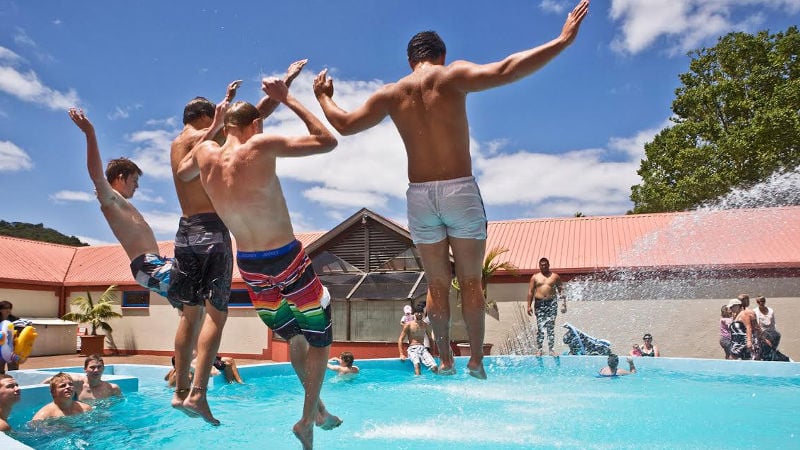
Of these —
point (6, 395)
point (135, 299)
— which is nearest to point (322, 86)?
point (6, 395)

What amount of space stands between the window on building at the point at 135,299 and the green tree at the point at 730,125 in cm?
2267

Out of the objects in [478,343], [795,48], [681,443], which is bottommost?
[681,443]

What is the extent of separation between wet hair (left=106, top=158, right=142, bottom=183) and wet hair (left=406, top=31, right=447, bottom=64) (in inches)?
96.8

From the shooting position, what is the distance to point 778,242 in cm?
1672

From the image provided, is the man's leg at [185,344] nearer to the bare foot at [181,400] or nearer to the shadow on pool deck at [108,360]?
the bare foot at [181,400]

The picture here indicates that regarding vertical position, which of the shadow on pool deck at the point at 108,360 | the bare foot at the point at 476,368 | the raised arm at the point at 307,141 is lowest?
the shadow on pool deck at the point at 108,360

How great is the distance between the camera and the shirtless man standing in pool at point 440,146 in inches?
152

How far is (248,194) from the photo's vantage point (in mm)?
3674

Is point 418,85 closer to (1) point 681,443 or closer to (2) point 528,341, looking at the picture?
(1) point 681,443

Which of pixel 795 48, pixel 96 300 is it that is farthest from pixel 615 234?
pixel 96 300

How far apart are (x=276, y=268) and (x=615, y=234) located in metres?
17.2

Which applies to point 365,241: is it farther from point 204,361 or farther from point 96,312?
point 204,361

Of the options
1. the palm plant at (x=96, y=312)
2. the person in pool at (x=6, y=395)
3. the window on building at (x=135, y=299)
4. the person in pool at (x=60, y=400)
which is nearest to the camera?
the person in pool at (x=6, y=395)

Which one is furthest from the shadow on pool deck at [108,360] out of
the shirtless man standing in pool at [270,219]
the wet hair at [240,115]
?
the wet hair at [240,115]
